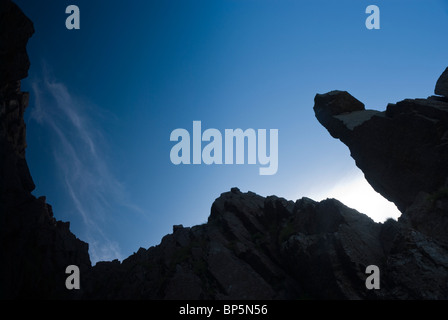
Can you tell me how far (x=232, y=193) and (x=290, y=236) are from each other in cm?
1398

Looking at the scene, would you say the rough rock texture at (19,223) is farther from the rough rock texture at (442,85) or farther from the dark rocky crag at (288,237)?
the rough rock texture at (442,85)

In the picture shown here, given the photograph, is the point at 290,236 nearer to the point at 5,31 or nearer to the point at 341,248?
the point at 341,248

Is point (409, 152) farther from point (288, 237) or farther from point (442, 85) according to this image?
point (288, 237)

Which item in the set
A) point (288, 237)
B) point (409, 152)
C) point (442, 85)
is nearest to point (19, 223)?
point (288, 237)

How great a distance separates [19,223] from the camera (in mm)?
32125

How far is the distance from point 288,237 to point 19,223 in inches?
1394

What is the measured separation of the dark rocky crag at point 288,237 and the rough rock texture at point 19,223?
0.15 m

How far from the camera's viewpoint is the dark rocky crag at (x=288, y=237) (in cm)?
2105

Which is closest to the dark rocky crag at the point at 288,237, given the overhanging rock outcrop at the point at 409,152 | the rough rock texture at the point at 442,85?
the overhanging rock outcrop at the point at 409,152

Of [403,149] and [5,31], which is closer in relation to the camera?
[403,149]

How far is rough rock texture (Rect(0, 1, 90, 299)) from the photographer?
2927 centimetres

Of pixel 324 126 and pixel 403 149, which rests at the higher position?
pixel 324 126

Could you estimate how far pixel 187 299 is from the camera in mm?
22641

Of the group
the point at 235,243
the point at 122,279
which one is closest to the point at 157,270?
the point at 122,279
